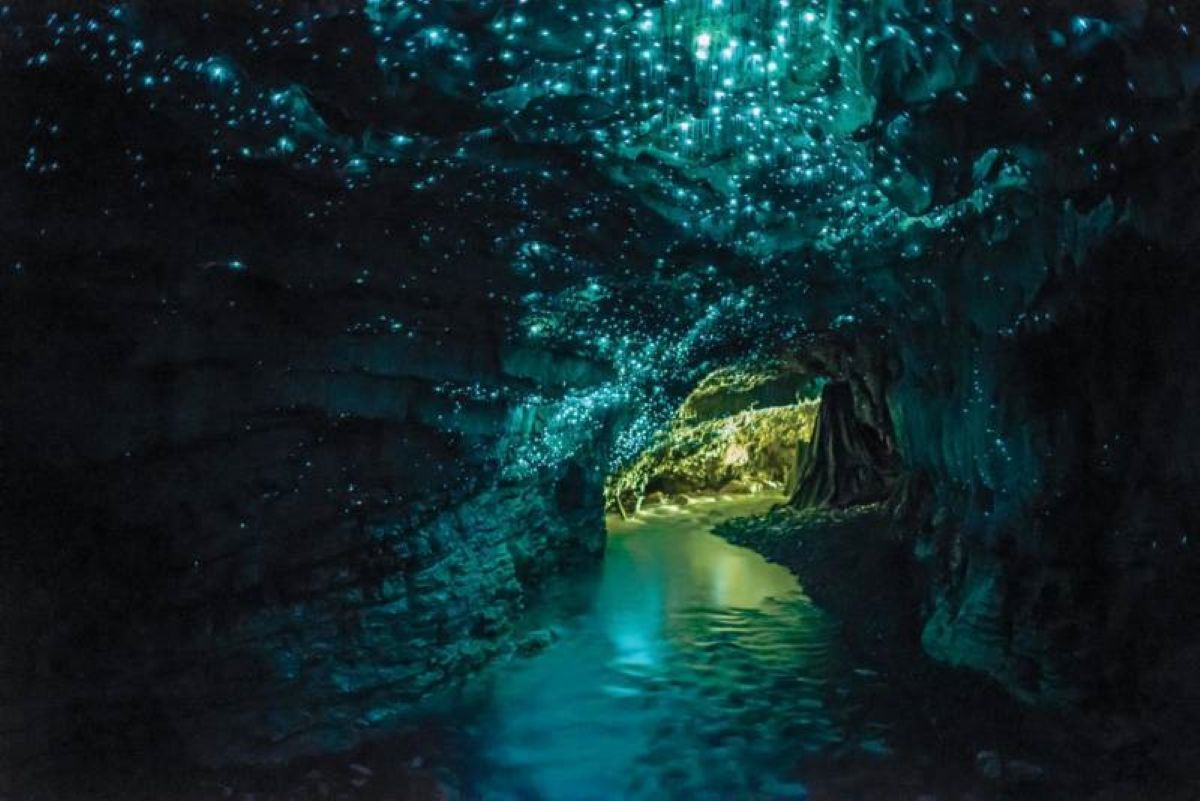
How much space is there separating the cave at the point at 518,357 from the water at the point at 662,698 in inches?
2.2

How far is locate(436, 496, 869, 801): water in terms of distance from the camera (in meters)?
6.24

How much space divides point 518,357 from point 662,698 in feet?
12.1

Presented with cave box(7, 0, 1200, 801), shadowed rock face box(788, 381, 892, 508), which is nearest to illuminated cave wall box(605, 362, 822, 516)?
shadowed rock face box(788, 381, 892, 508)

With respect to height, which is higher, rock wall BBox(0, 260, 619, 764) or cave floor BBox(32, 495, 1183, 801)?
rock wall BBox(0, 260, 619, 764)

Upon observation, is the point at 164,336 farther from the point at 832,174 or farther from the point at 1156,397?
the point at 1156,397

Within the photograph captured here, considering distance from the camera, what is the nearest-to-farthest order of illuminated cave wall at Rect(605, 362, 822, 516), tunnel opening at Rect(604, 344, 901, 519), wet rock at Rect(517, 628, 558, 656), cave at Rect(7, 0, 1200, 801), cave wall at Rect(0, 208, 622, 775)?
Answer: cave at Rect(7, 0, 1200, 801), cave wall at Rect(0, 208, 622, 775), wet rock at Rect(517, 628, 558, 656), tunnel opening at Rect(604, 344, 901, 519), illuminated cave wall at Rect(605, 362, 822, 516)

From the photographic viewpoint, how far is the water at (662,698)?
6242 mm

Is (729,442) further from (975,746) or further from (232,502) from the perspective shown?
(232,502)

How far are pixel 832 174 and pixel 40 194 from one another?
5.27 m

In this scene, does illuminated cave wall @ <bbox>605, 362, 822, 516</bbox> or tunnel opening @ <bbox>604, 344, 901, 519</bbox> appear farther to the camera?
illuminated cave wall @ <bbox>605, 362, 822, 516</bbox>

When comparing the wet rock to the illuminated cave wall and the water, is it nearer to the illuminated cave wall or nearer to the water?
the water

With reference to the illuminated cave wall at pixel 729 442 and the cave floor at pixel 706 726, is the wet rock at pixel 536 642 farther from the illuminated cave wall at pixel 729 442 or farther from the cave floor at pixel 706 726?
the illuminated cave wall at pixel 729 442

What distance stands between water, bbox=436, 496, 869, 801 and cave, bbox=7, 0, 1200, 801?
6 cm

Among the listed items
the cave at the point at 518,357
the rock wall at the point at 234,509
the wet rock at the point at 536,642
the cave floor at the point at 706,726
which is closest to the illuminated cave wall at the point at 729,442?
the cave floor at the point at 706,726
